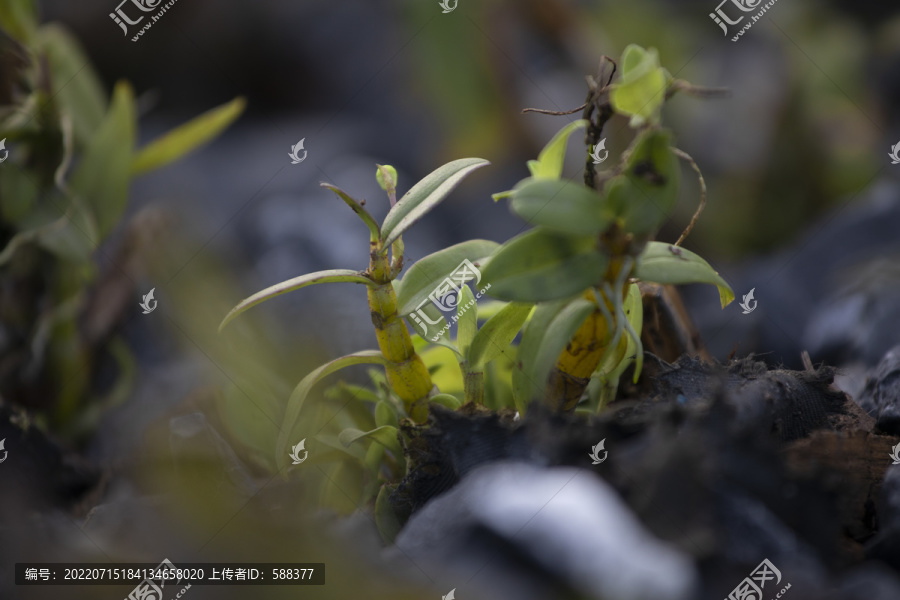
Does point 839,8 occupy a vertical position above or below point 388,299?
above

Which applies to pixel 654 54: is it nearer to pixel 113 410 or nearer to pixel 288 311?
pixel 288 311

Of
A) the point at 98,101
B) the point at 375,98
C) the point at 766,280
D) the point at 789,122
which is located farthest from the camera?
the point at 375,98

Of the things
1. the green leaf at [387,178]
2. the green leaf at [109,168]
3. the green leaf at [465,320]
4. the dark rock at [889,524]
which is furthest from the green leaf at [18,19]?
the dark rock at [889,524]

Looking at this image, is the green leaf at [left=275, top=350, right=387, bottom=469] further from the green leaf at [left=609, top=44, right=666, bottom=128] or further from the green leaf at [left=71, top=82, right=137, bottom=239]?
the green leaf at [left=71, top=82, right=137, bottom=239]

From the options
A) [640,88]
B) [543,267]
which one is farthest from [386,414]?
[640,88]

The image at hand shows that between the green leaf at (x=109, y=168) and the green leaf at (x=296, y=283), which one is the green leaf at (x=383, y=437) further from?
the green leaf at (x=109, y=168)

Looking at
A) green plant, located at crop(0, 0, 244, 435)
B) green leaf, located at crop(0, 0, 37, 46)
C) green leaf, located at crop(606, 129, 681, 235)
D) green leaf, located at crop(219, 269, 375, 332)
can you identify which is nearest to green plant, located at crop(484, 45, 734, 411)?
green leaf, located at crop(606, 129, 681, 235)

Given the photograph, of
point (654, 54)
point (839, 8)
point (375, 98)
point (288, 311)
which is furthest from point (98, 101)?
point (839, 8)
